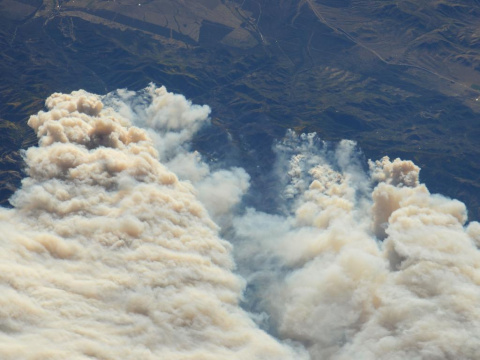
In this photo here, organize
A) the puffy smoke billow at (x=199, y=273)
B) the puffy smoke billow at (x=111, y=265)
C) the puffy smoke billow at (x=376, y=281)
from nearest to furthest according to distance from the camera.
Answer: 1. the puffy smoke billow at (x=111, y=265)
2. the puffy smoke billow at (x=199, y=273)
3. the puffy smoke billow at (x=376, y=281)

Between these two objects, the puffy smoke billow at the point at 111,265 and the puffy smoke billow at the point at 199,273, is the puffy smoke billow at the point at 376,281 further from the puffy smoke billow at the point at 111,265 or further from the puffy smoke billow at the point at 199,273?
the puffy smoke billow at the point at 111,265

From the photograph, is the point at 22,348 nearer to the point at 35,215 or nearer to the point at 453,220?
the point at 35,215

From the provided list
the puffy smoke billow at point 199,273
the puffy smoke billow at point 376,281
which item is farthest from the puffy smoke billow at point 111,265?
the puffy smoke billow at point 376,281

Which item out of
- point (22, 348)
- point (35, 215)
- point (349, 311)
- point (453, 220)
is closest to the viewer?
point (22, 348)

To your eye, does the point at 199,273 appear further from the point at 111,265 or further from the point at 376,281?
the point at 376,281

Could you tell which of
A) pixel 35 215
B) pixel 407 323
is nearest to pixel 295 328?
pixel 407 323

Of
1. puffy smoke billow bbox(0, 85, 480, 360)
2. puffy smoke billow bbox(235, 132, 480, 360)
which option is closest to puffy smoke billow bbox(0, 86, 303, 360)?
puffy smoke billow bbox(0, 85, 480, 360)

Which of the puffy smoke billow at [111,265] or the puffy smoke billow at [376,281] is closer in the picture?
the puffy smoke billow at [111,265]
